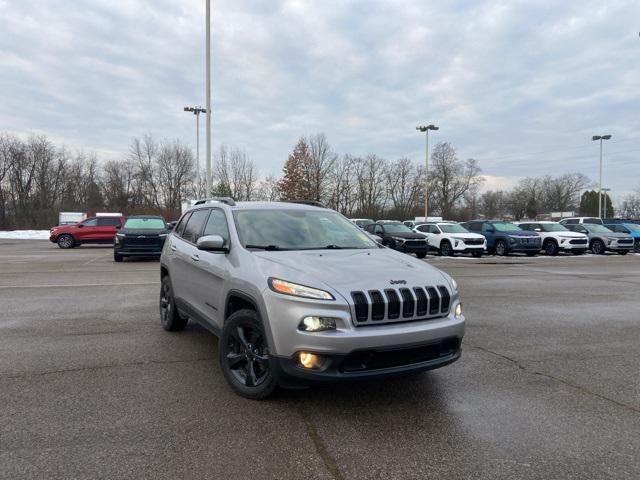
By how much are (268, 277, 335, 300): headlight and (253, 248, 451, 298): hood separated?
4 cm

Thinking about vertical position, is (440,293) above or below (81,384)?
above

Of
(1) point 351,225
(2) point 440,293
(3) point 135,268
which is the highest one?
(1) point 351,225

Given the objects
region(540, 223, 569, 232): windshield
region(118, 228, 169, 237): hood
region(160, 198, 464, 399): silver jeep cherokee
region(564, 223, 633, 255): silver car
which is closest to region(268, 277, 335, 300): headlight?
region(160, 198, 464, 399): silver jeep cherokee

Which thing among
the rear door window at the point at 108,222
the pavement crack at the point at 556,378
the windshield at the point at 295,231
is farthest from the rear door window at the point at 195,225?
the rear door window at the point at 108,222

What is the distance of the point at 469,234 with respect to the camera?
22.4m

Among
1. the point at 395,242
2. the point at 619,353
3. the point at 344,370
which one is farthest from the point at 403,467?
the point at 395,242

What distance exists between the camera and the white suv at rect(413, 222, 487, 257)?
21.9 m

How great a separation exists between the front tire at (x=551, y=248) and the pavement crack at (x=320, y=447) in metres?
23.7

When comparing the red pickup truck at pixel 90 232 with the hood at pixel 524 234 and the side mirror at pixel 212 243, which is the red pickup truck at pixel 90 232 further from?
the side mirror at pixel 212 243

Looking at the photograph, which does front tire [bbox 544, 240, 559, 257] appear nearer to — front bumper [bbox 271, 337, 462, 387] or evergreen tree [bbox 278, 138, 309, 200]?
front bumper [bbox 271, 337, 462, 387]

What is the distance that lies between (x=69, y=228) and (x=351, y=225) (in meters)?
24.4

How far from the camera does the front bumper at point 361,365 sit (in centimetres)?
338

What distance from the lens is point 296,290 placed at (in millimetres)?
3537

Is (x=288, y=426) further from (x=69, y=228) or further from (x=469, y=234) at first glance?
(x=69, y=228)
